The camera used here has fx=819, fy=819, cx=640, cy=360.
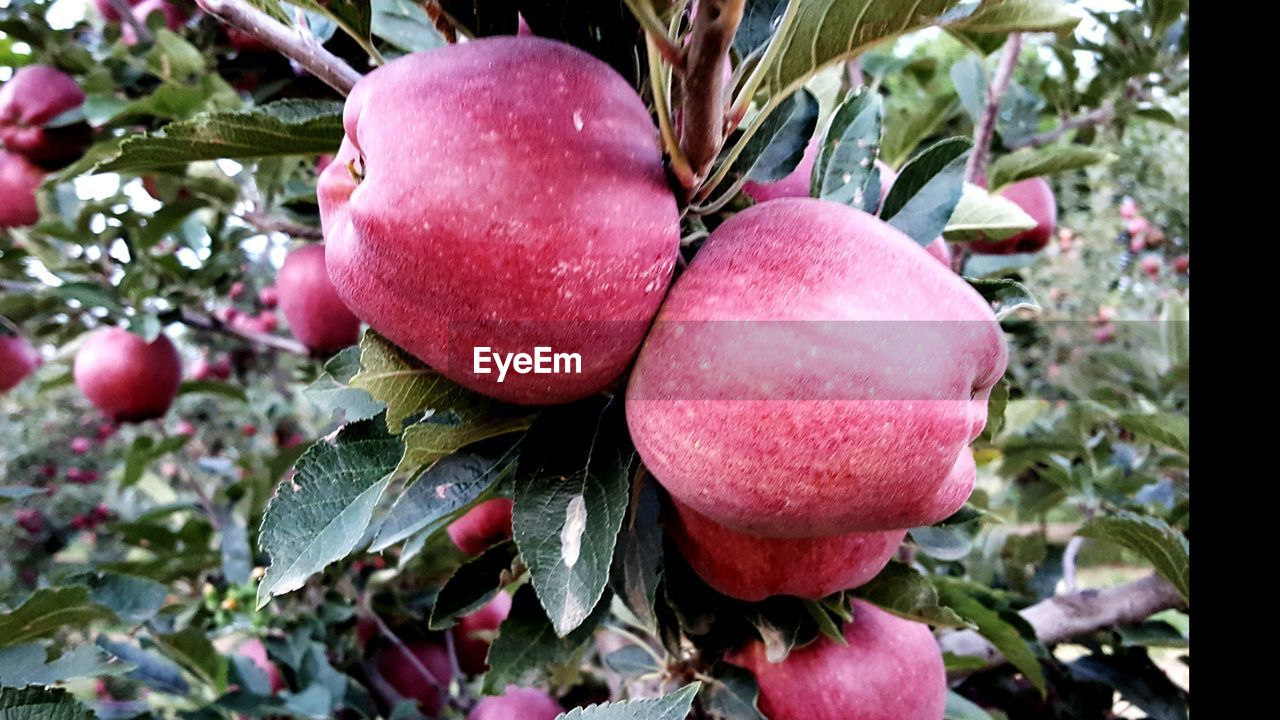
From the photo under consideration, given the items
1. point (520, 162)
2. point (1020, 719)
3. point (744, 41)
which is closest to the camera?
point (520, 162)

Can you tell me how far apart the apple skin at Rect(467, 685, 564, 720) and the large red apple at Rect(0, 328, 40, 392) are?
1.45 m

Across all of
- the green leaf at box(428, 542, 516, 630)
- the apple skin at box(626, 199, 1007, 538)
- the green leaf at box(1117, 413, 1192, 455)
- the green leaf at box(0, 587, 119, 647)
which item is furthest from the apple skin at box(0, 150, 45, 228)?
the green leaf at box(1117, 413, 1192, 455)

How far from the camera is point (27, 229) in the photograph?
143cm

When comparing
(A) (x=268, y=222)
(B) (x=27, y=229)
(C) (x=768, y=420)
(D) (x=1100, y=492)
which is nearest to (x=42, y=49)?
(B) (x=27, y=229)

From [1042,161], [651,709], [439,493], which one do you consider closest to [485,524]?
[439,493]

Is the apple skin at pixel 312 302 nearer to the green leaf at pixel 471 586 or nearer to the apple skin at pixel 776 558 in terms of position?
the green leaf at pixel 471 586

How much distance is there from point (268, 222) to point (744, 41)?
1.05 meters

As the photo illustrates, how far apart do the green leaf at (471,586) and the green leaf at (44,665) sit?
281mm

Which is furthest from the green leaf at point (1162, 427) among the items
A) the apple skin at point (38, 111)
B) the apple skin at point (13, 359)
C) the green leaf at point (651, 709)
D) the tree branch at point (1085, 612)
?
the apple skin at point (13, 359)

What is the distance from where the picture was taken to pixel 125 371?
1569mm

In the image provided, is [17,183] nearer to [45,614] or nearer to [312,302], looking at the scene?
[312,302]

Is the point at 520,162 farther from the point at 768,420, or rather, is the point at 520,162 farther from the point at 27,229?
the point at 27,229

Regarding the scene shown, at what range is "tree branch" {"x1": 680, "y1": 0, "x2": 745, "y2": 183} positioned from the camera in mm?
392

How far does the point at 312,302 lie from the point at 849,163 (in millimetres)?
983
